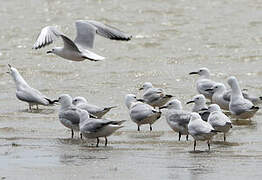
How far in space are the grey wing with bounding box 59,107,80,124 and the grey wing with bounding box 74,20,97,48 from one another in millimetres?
2284

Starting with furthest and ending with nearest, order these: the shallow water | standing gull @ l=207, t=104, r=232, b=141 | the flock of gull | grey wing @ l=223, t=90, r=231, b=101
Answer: grey wing @ l=223, t=90, r=231, b=101
standing gull @ l=207, t=104, r=232, b=141
the flock of gull
the shallow water

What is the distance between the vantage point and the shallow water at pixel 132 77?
9148 millimetres

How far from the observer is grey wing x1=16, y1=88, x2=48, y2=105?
13336mm

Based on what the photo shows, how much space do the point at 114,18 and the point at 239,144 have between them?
1507 cm

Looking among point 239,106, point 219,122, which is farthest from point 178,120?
point 239,106

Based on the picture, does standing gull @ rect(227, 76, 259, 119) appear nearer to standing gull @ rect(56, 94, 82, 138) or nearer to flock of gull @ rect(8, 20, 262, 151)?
flock of gull @ rect(8, 20, 262, 151)

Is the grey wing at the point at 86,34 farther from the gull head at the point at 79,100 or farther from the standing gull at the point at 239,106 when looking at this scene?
the standing gull at the point at 239,106

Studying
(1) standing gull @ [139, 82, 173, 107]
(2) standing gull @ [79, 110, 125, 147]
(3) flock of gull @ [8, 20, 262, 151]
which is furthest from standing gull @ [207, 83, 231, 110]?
(2) standing gull @ [79, 110, 125, 147]

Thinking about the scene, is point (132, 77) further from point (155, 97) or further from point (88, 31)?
point (155, 97)

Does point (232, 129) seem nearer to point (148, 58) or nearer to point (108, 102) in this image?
point (108, 102)

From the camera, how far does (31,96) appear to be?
13.5 meters

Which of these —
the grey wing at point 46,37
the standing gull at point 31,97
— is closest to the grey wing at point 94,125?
the grey wing at point 46,37

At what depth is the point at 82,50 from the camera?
1310 centimetres

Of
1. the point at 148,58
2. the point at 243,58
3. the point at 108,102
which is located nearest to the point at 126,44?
the point at 148,58
